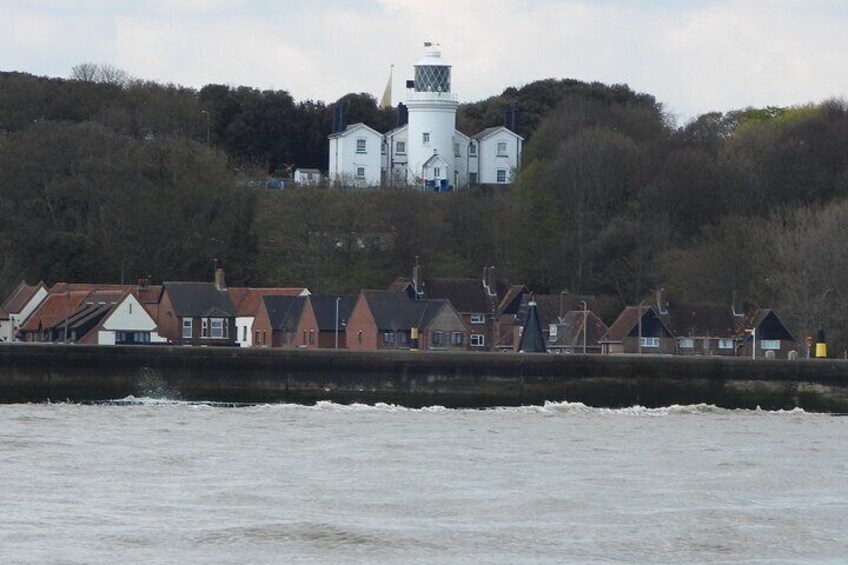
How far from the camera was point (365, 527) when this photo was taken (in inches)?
866

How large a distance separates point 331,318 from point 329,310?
356mm

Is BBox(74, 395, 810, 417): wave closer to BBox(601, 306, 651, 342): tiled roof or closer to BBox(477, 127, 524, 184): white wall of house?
BBox(601, 306, 651, 342): tiled roof

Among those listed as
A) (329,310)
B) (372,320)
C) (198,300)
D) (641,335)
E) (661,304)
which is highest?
(198,300)

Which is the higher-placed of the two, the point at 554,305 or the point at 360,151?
the point at 360,151

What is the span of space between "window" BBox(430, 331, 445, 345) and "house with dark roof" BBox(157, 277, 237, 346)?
7.40 m

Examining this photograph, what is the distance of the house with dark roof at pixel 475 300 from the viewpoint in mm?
68062

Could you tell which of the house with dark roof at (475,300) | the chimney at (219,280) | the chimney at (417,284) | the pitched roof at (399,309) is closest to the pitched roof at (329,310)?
the pitched roof at (399,309)

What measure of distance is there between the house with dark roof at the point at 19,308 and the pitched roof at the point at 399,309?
12.1 m

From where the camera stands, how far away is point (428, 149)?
3457 inches

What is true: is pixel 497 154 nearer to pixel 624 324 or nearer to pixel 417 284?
pixel 417 284

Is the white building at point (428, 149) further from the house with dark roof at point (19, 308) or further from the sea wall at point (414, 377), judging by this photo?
the sea wall at point (414, 377)

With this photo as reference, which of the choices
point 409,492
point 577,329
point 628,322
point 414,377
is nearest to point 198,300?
point 577,329

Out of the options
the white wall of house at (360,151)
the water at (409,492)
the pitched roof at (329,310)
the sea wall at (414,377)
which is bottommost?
the water at (409,492)

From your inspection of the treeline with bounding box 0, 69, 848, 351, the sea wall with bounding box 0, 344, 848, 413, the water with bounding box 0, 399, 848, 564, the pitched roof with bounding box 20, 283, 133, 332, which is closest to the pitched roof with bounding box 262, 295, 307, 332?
the pitched roof with bounding box 20, 283, 133, 332
